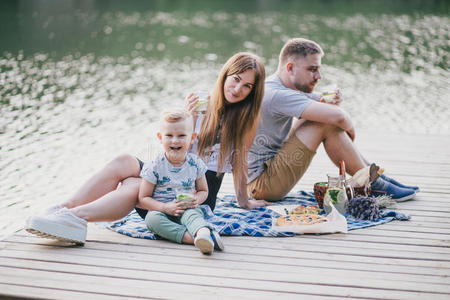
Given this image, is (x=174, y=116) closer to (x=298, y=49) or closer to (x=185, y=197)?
(x=185, y=197)

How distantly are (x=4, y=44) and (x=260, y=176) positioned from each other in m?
12.2

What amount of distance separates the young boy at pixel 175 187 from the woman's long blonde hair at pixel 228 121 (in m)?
0.35

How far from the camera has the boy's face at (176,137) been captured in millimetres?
3074

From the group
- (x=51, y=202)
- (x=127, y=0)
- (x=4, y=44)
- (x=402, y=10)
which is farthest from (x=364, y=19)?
(x=51, y=202)

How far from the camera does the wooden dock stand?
255 cm

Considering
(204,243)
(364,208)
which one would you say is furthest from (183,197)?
(364,208)

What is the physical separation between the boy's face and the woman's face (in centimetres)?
44

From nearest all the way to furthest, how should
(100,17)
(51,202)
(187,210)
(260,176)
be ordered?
(187,210) → (260,176) → (51,202) → (100,17)

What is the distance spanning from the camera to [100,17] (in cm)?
2103

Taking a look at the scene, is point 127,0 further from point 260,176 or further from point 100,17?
point 260,176

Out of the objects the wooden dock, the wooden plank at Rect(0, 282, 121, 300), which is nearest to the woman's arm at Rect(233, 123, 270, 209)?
the wooden dock

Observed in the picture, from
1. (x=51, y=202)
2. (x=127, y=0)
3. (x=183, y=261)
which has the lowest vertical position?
Result: (x=51, y=202)

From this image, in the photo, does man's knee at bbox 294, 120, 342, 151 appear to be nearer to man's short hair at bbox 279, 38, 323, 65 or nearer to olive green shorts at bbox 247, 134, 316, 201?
olive green shorts at bbox 247, 134, 316, 201

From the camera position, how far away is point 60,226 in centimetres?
296
